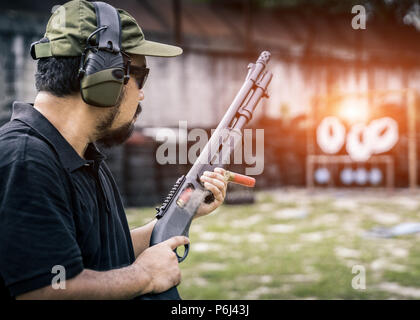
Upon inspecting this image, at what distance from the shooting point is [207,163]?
1836 mm

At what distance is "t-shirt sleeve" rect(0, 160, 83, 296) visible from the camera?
1.19m

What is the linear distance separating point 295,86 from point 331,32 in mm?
3777

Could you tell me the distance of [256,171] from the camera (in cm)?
1127

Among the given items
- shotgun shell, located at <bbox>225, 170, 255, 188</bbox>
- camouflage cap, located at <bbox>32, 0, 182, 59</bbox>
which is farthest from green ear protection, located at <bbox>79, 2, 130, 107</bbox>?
shotgun shell, located at <bbox>225, 170, 255, 188</bbox>

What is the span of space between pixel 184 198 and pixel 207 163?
0.54 feet

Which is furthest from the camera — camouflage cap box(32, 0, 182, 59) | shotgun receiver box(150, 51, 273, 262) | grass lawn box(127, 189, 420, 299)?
grass lawn box(127, 189, 420, 299)

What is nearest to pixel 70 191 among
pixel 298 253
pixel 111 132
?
pixel 111 132

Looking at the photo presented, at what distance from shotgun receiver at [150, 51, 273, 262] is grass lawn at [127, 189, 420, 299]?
1858 millimetres

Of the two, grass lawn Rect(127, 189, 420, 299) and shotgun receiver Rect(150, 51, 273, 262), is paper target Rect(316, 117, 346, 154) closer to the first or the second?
grass lawn Rect(127, 189, 420, 299)

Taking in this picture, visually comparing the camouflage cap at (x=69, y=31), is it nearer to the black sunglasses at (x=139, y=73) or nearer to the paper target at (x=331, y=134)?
the black sunglasses at (x=139, y=73)

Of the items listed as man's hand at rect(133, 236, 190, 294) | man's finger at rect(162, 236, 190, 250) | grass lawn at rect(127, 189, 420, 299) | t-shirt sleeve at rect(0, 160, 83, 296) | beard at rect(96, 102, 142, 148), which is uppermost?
beard at rect(96, 102, 142, 148)

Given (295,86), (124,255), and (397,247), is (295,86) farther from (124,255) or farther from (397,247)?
(124,255)

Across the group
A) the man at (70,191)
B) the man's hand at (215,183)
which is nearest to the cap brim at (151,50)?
the man at (70,191)

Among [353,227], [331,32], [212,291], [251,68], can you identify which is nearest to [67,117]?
[251,68]
